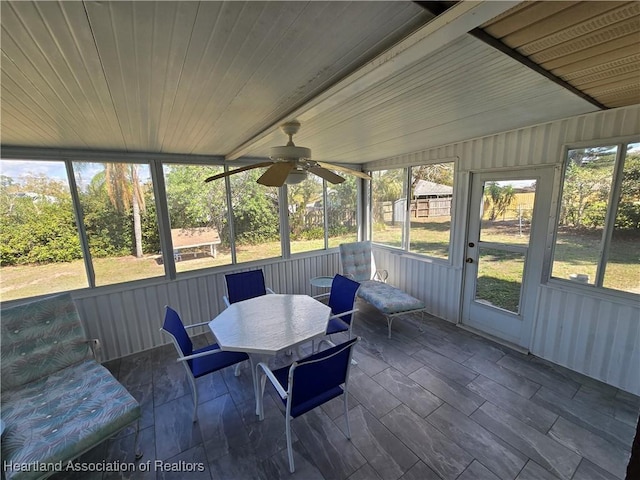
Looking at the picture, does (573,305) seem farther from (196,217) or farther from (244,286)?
(196,217)

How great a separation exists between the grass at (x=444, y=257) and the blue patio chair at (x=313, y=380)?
228cm

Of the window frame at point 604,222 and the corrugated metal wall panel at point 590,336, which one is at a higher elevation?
the window frame at point 604,222

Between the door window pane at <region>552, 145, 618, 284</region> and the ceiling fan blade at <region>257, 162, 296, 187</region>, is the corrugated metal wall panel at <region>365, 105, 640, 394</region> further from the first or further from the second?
the ceiling fan blade at <region>257, 162, 296, 187</region>

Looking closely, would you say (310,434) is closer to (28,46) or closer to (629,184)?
(28,46)

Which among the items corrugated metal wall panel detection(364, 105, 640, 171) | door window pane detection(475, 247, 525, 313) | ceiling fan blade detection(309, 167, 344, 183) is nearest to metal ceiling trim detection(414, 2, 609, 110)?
corrugated metal wall panel detection(364, 105, 640, 171)

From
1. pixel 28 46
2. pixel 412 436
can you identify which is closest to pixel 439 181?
pixel 412 436

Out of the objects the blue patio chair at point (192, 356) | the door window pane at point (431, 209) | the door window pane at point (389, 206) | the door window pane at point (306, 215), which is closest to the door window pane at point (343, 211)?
the door window pane at point (306, 215)

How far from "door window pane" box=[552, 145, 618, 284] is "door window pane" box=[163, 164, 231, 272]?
A: 391cm

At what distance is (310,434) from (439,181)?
11.0 feet

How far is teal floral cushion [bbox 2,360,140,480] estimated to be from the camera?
1.47 meters

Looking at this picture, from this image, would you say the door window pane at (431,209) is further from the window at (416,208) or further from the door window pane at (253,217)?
the door window pane at (253,217)

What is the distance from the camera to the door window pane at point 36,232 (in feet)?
7.97

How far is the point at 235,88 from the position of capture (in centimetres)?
146

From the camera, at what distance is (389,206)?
446cm
